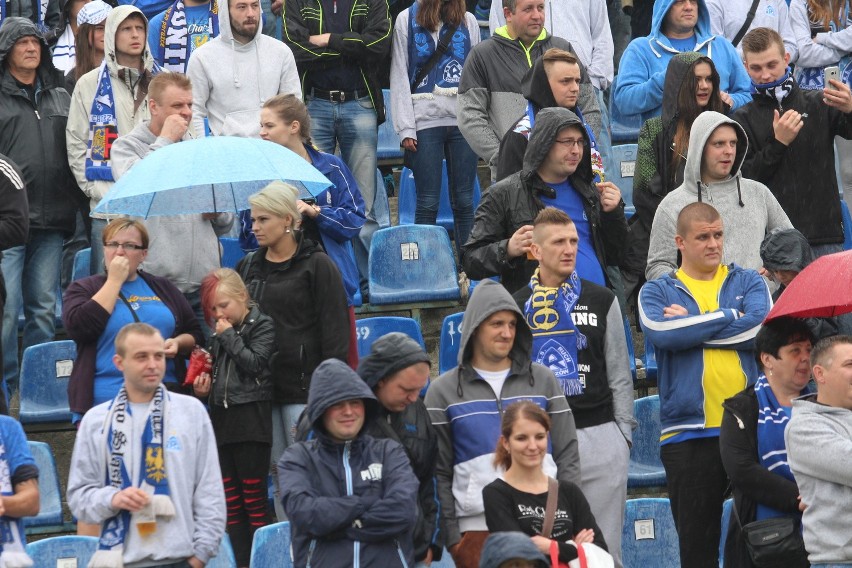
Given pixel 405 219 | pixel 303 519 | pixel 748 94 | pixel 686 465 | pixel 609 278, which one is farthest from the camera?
pixel 405 219

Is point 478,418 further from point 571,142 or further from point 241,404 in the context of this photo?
point 571,142

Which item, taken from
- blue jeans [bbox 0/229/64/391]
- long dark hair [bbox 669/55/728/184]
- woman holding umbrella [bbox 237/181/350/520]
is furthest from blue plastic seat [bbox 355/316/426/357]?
A: blue jeans [bbox 0/229/64/391]

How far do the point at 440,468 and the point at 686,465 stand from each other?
1.27 meters

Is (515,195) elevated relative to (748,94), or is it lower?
lower

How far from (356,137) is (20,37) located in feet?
7.46

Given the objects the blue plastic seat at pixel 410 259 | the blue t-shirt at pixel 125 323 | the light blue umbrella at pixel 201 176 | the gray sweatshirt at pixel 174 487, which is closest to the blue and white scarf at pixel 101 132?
the light blue umbrella at pixel 201 176

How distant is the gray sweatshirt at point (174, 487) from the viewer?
6.78 m

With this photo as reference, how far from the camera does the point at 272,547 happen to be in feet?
23.8

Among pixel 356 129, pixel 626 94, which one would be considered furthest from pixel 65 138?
pixel 626 94

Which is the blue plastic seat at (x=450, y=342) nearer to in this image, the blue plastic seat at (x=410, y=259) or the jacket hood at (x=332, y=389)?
the blue plastic seat at (x=410, y=259)

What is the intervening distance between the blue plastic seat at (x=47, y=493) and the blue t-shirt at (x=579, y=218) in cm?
282

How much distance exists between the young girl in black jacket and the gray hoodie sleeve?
5.29ft

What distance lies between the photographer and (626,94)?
11.1 m

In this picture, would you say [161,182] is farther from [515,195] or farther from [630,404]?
[630,404]
